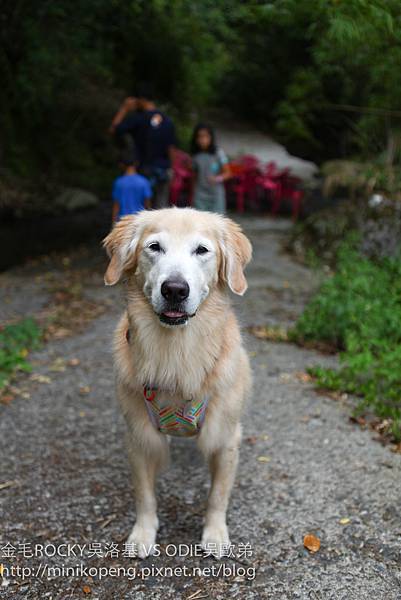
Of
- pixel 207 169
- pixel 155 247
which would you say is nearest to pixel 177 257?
pixel 155 247

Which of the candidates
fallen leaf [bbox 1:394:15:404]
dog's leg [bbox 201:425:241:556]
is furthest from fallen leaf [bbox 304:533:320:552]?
fallen leaf [bbox 1:394:15:404]

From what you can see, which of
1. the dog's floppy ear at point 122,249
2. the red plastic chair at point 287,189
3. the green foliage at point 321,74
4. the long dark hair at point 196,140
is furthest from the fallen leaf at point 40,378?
the red plastic chair at point 287,189

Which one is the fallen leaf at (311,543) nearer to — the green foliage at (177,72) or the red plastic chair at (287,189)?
the green foliage at (177,72)

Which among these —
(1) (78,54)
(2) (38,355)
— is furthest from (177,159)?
(2) (38,355)

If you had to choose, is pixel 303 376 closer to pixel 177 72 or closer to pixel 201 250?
pixel 201 250

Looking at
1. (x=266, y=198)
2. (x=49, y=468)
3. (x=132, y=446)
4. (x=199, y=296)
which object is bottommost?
(x=266, y=198)

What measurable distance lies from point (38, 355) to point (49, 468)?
2.10 m

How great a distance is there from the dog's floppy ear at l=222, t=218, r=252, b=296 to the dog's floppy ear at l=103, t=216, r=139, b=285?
1.38ft

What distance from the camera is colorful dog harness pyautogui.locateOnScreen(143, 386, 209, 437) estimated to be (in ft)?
8.94

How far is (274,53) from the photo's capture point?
60.4ft

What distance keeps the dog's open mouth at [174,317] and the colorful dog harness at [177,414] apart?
39 centimetres

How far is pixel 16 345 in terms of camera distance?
18.2 feet

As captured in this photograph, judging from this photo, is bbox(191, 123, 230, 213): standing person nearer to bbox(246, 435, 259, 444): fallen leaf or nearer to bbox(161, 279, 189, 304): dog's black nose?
bbox(246, 435, 259, 444): fallen leaf

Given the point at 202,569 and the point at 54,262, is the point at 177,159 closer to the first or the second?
the point at 54,262
